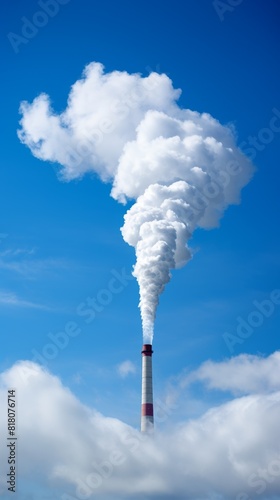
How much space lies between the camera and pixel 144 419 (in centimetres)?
6888

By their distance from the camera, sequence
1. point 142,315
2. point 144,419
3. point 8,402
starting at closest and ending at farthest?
point 8,402 < point 144,419 < point 142,315

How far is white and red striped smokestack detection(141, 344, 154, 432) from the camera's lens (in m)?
68.8

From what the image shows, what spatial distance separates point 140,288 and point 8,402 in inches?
1245

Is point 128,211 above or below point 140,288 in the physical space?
above

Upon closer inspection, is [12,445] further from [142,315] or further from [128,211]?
[128,211]

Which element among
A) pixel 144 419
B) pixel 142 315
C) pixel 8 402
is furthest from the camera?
pixel 142 315

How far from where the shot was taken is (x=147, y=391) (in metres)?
70.1

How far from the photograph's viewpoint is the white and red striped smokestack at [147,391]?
226 feet

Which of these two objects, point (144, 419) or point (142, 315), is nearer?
point (144, 419)

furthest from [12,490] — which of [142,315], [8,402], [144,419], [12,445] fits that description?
[142,315]

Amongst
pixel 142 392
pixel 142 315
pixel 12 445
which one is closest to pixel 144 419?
pixel 142 392

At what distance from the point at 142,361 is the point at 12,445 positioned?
26.4m

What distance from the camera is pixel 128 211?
254ft

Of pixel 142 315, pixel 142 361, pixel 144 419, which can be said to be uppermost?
pixel 142 315
